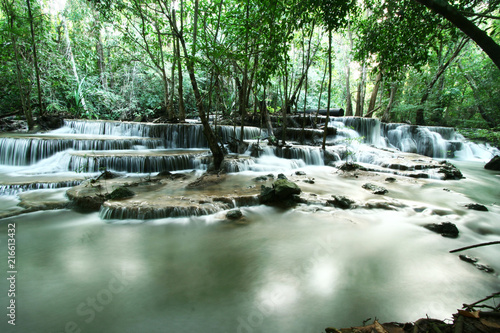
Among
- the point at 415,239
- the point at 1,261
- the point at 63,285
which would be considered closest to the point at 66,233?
the point at 1,261

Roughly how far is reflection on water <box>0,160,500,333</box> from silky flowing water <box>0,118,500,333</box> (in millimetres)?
15

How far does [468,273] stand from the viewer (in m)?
2.99

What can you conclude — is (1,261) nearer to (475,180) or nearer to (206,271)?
(206,271)

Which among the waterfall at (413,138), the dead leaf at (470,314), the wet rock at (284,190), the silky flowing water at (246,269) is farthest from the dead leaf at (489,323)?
the waterfall at (413,138)

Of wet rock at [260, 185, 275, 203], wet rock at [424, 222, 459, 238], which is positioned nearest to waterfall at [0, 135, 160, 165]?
wet rock at [260, 185, 275, 203]

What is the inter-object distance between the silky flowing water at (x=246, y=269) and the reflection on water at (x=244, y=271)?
1cm

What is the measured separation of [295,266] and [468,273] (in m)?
2.14

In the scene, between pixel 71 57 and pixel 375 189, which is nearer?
pixel 375 189

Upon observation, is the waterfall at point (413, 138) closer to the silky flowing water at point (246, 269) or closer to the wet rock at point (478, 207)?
the wet rock at point (478, 207)

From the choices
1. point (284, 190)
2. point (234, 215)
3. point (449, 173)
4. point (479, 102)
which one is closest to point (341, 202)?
point (284, 190)

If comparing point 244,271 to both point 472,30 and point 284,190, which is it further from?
point 472,30

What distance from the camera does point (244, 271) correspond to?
3.04 m

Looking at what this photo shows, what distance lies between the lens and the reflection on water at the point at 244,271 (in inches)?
89.3

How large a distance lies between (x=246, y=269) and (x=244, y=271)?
5 centimetres
